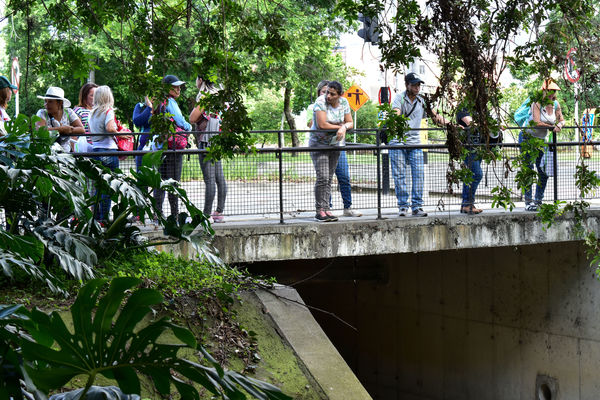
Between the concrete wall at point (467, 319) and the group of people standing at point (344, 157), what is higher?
the group of people standing at point (344, 157)

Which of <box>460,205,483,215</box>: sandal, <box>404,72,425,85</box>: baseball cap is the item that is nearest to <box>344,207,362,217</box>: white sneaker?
<box>460,205,483,215</box>: sandal

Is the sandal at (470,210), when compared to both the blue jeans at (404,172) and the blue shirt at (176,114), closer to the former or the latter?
the blue jeans at (404,172)

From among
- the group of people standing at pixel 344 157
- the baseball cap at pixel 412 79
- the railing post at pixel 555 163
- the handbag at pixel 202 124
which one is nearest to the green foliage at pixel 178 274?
the group of people standing at pixel 344 157

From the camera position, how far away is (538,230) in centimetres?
1011

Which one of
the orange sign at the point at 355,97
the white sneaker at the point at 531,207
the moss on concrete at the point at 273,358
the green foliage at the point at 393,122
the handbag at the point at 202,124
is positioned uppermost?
the orange sign at the point at 355,97

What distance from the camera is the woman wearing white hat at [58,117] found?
8.45 m

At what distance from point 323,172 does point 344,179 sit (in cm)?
34

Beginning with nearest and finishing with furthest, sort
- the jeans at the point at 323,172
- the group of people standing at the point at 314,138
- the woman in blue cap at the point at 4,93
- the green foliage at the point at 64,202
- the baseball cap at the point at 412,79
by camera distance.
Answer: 1. the green foliage at the point at 64,202
2. the woman in blue cap at the point at 4,93
3. the group of people standing at the point at 314,138
4. the baseball cap at the point at 412,79
5. the jeans at the point at 323,172

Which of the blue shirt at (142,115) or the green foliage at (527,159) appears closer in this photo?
the green foliage at (527,159)

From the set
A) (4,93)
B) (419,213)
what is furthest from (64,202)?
(419,213)

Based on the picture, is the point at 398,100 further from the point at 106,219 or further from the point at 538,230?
the point at 106,219

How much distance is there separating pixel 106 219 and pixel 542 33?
14.2 feet

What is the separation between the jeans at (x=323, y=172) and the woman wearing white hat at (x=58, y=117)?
8.65 ft

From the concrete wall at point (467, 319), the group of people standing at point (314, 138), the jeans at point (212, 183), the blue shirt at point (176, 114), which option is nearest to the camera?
the group of people standing at point (314, 138)
